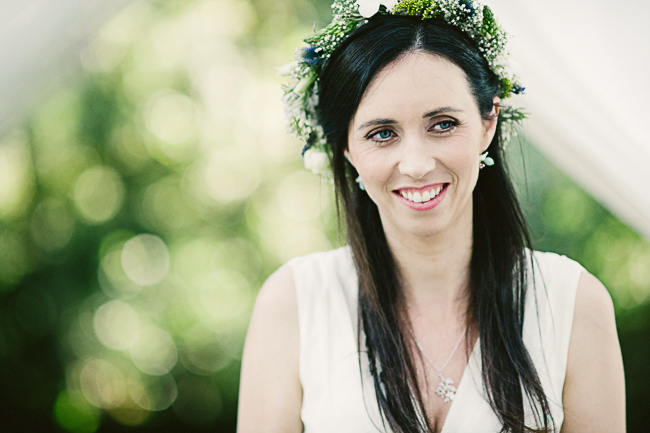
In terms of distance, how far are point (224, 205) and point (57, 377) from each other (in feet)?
3.92

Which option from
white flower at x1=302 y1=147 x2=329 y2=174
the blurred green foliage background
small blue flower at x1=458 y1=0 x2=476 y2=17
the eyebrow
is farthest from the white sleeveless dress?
the blurred green foliage background

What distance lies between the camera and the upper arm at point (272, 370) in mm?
1779

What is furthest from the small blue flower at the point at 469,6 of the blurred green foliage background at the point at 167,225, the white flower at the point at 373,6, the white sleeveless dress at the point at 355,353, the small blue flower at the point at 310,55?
the blurred green foliage background at the point at 167,225

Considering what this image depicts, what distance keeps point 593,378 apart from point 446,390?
40 cm

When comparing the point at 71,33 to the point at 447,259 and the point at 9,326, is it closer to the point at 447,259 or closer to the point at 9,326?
the point at 447,259

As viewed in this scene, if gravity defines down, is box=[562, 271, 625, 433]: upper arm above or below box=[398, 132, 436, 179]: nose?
below

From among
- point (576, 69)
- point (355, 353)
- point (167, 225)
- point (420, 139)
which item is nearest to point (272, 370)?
point (355, 353)

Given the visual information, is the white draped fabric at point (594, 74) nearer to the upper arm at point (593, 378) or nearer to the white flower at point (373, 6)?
the white flower at point (373, 6)

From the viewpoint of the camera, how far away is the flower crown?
5.55ft

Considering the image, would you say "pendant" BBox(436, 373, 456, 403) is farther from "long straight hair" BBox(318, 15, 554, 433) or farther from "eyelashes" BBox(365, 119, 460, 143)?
"eyelashes" BBox(365, 119, 460, 143)

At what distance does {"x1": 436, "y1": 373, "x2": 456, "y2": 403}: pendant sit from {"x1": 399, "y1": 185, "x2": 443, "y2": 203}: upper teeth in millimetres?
526

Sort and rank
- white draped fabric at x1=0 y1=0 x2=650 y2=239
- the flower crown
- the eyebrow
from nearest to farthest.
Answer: the eyebrow
the flower crown
white draped fabric at x1=0 y1=0 x2=650 y2=239

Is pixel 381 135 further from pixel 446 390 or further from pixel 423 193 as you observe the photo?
pixel 446 390

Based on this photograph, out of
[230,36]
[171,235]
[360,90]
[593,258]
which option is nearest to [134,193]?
[171,235]
